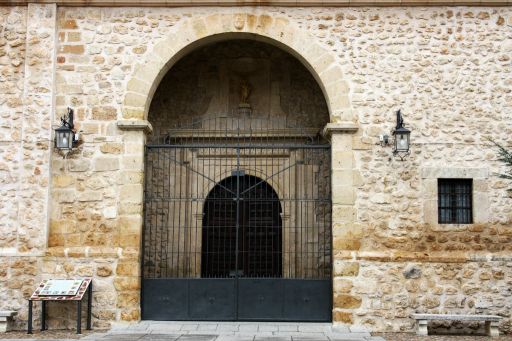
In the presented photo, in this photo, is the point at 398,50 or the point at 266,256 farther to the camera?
the point at 266,256

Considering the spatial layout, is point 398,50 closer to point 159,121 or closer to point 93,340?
point 159,121

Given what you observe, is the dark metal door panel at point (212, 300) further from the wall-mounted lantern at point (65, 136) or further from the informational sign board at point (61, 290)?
the wall-mounted lantern at point (65, 136)

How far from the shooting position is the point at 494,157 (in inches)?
296

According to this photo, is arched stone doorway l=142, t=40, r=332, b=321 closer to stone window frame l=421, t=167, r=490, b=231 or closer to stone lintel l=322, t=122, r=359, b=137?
stone lintel l=322, t=122, r=359, b=137

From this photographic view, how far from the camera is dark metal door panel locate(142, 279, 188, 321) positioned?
7594 millimetres

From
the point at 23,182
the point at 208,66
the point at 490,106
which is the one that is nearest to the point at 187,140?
the point at 208,66

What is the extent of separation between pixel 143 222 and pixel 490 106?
200 inches

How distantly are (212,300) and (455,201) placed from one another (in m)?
3.61

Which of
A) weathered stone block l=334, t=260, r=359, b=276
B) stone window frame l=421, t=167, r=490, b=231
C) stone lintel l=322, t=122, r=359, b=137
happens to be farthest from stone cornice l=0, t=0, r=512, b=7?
weathered stone block l=334, t=260, r=359, b=276

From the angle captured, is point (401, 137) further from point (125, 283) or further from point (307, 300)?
point (125, 283)

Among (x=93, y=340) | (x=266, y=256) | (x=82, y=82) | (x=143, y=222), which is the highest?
(x=82, y=82)

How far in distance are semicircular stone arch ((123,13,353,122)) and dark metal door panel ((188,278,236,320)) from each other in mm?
2490

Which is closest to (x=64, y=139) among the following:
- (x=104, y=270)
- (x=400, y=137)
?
(x=104, y=270)

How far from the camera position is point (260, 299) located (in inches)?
300
